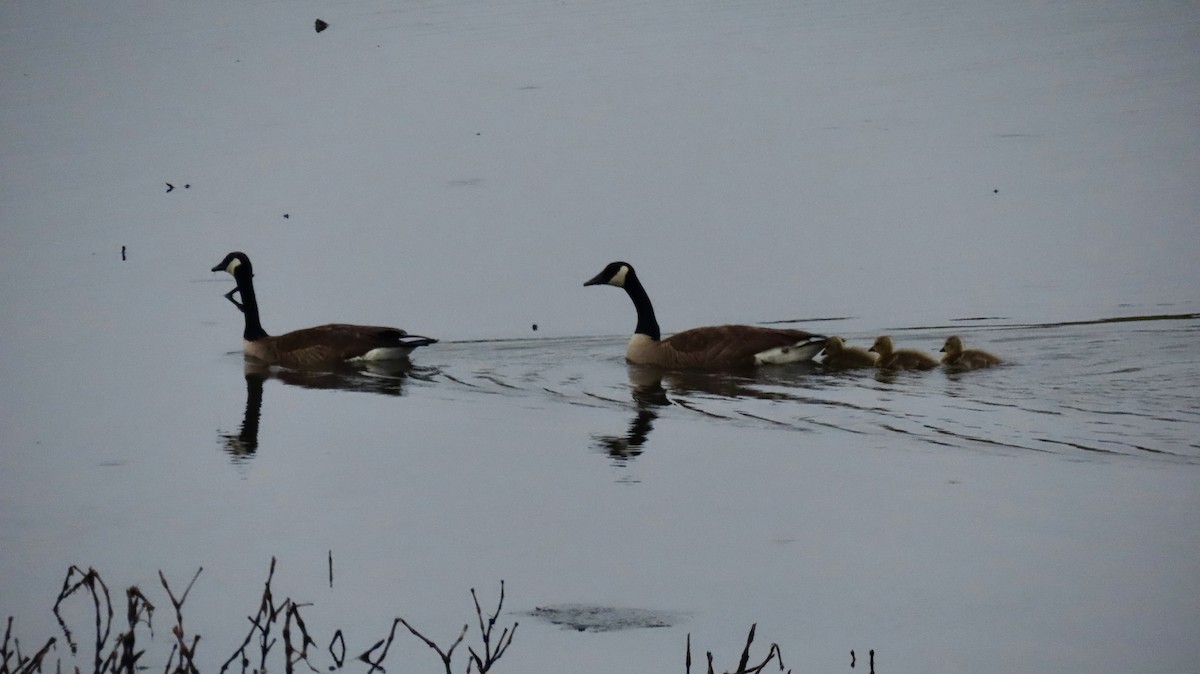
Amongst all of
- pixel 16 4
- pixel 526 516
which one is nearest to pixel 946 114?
pixel 526 516

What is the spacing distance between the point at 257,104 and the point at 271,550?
57.5 ft

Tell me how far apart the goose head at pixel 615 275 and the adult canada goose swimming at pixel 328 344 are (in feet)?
5.29

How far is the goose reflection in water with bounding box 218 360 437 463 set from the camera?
443 inches

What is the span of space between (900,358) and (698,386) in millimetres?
1431

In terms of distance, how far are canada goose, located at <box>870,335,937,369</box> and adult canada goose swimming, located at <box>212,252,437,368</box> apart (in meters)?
3.24

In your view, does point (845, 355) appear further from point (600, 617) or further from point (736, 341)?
point (600, 617)

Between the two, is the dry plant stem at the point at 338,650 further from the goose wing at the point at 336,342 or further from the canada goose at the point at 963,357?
the canada goose at the point at 963,357

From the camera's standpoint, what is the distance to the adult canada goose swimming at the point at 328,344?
12.1 metres

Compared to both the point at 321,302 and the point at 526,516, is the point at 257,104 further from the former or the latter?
the point at 526,516

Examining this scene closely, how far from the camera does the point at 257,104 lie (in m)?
23.7

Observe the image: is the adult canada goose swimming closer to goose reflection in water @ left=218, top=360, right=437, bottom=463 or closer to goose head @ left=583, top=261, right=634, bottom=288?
goose reflection in water @ left=218, top=360, right=437, bottom=463

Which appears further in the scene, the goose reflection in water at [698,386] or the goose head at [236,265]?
the goose head at [236,265]

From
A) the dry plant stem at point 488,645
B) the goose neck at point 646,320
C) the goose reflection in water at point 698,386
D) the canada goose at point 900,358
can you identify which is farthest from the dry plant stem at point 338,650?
the goose neck at point 646,320

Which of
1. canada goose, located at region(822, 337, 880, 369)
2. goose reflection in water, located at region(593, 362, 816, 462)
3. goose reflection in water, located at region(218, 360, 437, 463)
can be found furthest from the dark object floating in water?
canada goose, located at region(822, 337, 880, 369)
